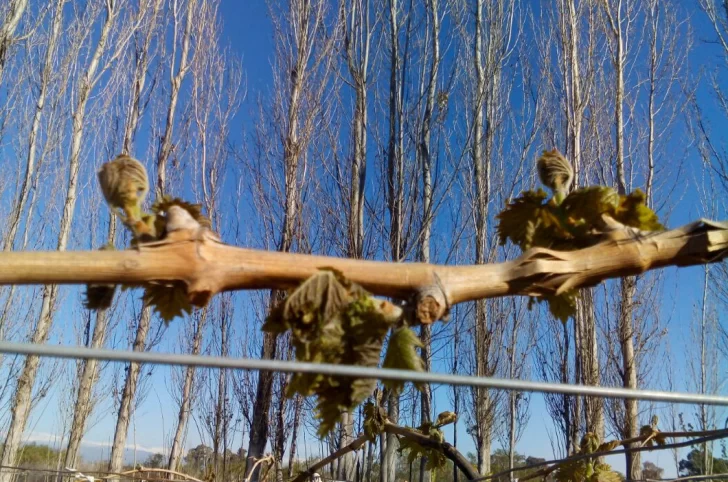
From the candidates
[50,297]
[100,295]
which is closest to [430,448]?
[100,295]

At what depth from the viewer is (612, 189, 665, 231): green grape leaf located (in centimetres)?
34

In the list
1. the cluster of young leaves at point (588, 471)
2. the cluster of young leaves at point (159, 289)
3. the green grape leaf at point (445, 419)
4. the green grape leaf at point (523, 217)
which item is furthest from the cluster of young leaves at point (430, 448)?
the cluster of young leaves at point (159, 289)

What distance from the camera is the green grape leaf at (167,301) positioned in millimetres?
267

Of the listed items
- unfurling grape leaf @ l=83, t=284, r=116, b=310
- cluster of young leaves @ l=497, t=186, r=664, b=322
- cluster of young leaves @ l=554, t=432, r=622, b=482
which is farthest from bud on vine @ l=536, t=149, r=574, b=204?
cluster of young leaves @ l=554, t=432, r=622, b=482

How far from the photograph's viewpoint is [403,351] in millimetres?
290

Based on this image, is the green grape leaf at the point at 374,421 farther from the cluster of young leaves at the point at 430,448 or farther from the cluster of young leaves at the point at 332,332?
the cluster of young leaves at the point at 332,332

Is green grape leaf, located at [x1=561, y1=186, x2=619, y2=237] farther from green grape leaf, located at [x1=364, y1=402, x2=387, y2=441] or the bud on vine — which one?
green grape leaf, located at [x1=364, y1=402, x2=387, y2=441]

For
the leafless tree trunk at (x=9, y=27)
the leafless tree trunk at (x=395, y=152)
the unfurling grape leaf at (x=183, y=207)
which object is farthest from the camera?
the leafless tree trunk at (x=395, y=152)

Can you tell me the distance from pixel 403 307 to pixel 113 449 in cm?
512

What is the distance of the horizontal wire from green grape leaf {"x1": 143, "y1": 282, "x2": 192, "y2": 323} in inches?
2.5

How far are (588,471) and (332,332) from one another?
624 mm

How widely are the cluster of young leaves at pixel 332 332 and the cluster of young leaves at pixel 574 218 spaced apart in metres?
0.11

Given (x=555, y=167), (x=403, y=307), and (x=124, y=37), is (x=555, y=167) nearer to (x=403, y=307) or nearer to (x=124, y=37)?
(x=403, y=307)

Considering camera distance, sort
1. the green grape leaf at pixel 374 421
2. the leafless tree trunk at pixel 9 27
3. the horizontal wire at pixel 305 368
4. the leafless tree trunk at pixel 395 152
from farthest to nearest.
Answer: the leafless tree trunk at pixel 395 152, the leafless tree trunk at pixel 9 27, the green grape leaf at pixel 374 421, the horizontal wire at pixel 305 368
